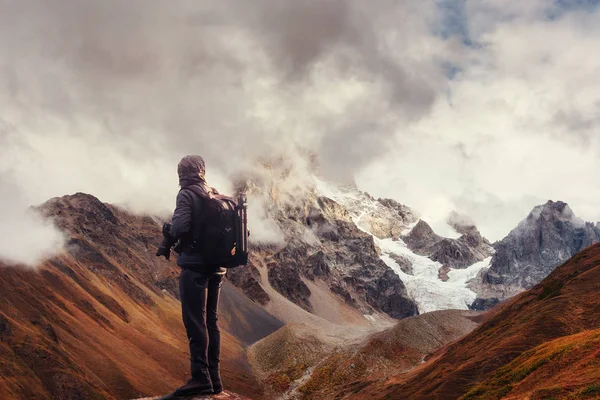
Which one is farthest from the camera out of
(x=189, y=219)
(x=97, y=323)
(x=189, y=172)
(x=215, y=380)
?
(x=97, y=323)

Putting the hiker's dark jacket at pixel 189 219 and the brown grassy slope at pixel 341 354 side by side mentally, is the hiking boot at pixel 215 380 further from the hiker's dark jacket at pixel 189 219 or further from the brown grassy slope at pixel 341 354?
the brown grassy slope at pixel 341 354

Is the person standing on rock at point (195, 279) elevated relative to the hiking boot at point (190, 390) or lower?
elevated

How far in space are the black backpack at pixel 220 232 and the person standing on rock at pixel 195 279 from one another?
0.14 feet

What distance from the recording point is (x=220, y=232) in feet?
54.2

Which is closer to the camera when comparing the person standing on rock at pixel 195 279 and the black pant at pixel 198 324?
the person standing on rock at pixel 195 279

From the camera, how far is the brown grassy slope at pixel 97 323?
8350 cm

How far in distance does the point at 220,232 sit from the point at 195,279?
5.18ft

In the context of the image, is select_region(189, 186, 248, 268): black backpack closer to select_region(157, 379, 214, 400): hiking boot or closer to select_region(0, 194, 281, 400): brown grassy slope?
select_region(157, 379, 214, 400): hiking boot

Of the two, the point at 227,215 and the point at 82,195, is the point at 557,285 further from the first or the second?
the point at 82,195

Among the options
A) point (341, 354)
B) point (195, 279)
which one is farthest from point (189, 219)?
point (341, 354)

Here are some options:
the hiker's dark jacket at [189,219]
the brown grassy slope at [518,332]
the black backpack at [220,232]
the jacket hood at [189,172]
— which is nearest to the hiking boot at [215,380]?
the hiker's dark jacket at [189,219]

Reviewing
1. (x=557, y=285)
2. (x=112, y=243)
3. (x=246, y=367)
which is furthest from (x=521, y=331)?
(x=112, y=243)

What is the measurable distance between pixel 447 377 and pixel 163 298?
411 ft

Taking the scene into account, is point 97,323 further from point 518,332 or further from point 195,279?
point 195,279
